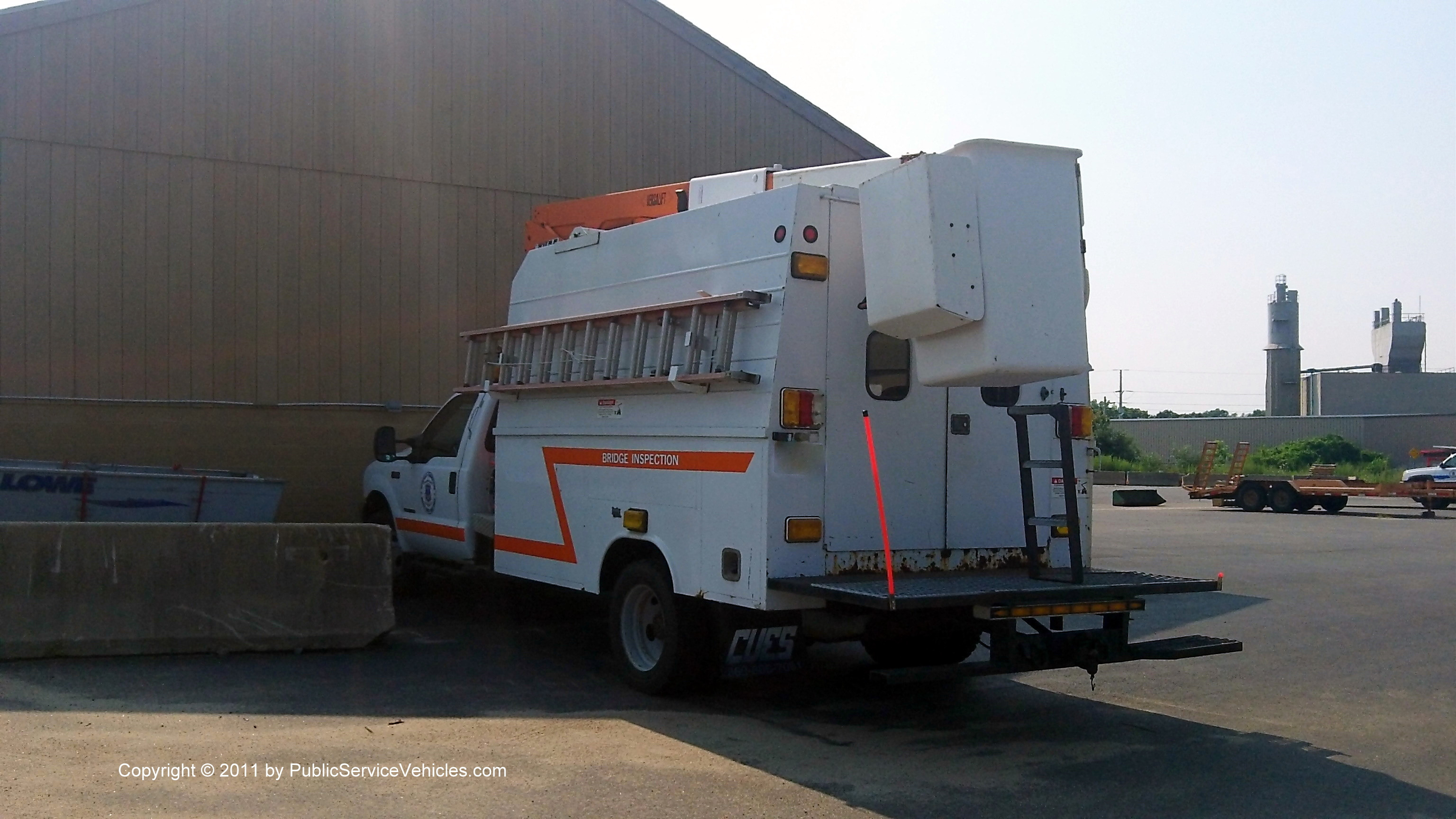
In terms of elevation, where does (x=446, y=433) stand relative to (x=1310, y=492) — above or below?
above

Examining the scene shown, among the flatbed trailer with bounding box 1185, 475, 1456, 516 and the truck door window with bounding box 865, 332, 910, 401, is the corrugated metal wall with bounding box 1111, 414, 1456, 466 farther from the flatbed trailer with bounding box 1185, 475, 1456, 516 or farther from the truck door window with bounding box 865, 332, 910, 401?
the truck door window with bounding box 865, 332, 910, 401

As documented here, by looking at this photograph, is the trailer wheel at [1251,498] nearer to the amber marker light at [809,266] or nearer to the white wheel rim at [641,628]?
the white wheel rim at [641,628]

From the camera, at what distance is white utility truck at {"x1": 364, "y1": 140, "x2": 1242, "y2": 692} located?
21.6 feet

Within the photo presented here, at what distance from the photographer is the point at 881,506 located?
6.79 meters

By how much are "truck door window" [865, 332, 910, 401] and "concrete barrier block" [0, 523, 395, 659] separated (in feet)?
13.8

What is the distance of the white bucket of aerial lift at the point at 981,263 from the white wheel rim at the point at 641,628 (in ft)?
7.87

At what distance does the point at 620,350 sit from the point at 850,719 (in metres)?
2.79

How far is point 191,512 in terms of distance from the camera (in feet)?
39.8

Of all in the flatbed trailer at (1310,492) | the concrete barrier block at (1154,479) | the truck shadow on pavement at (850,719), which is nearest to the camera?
the truck shadow on pavement at (850,719)

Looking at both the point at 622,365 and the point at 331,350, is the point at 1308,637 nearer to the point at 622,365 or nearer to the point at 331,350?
the point at 622,365

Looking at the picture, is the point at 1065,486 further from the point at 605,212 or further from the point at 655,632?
the point at 605,212

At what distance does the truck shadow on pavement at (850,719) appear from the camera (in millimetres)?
5969

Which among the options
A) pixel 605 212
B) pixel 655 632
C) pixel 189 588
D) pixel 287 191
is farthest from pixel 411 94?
pixel 655 632

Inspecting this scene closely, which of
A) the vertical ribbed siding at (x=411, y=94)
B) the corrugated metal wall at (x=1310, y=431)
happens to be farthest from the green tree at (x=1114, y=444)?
the vertical ribbed siding at (x=411, y=94)
